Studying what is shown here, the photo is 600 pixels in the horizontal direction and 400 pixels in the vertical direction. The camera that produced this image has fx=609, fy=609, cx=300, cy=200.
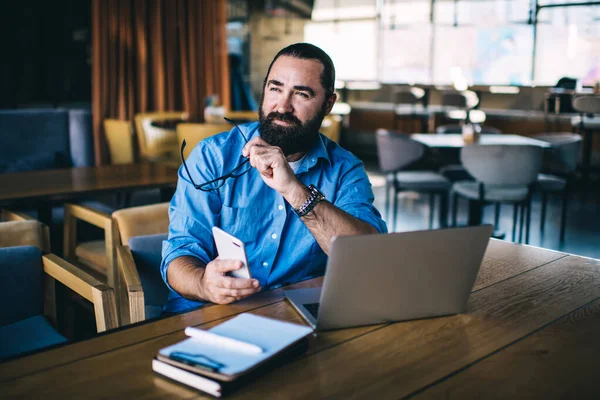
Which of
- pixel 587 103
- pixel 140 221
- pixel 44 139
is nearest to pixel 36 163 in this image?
pixel 44 139

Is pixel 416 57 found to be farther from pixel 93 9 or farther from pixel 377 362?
pixel 377 362

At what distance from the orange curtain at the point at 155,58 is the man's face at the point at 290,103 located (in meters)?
4.73

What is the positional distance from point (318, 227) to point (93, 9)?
17.0 feet

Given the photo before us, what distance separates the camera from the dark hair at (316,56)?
1.80 meters

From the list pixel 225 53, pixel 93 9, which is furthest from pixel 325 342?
pixel 225 53

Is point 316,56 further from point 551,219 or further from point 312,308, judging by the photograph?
point 551,219

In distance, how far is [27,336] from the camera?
184cm

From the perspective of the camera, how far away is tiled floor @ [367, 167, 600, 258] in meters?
4.88

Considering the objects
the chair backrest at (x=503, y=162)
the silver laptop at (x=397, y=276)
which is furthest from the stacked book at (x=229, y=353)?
the chair backrest at (x=503, y=162)

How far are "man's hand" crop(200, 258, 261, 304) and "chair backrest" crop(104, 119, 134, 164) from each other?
4.39 meters

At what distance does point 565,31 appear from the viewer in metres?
9.12

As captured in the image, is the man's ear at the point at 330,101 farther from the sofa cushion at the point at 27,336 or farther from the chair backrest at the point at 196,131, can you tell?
the chair backrest at the point at 196,131

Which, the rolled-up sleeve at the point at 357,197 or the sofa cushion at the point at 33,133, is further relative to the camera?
the sofa cushion at the point at 33,133

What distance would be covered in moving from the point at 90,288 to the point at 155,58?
5.16m
